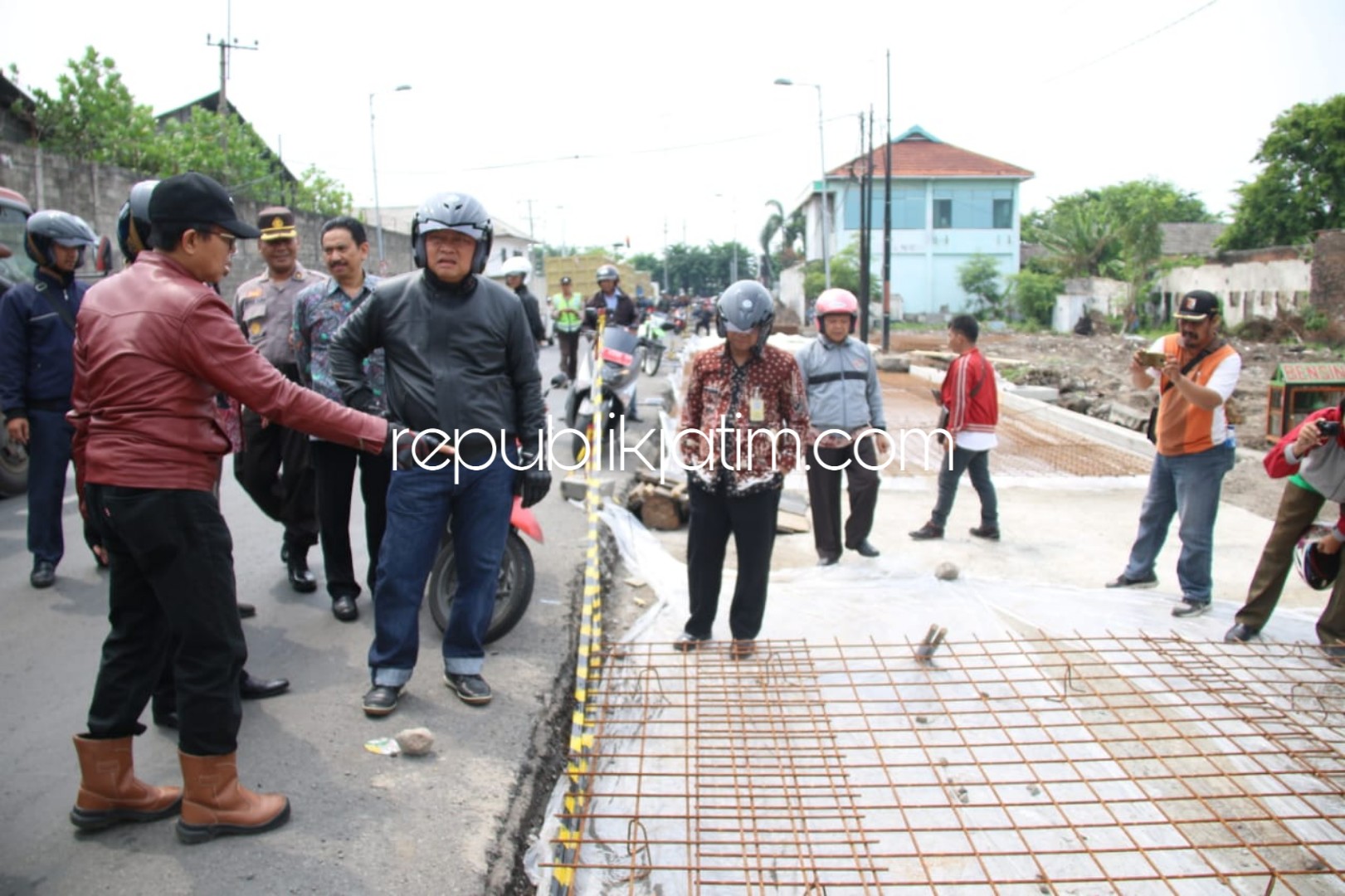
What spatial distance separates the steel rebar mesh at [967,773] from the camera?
264cm

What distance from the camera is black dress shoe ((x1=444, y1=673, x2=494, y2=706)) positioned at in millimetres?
3381

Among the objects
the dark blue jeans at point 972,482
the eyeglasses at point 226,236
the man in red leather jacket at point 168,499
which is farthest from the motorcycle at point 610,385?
the man in red leather jacket at point 168,499

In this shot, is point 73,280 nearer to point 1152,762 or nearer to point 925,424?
point 1152,762

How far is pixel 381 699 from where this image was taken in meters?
3.24

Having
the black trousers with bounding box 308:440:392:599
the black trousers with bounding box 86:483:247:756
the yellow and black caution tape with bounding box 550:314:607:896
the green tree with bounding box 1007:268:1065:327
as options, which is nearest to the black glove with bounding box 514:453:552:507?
the yellow and black caution tape with bounding box 550:314:607:896

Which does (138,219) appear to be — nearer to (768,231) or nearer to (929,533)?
(929,533)

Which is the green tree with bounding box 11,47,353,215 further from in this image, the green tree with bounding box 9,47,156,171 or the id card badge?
the id card badge

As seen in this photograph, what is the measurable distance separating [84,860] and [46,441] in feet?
9.07

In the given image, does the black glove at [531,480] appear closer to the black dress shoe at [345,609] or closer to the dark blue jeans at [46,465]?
the black dress shoe at [345,609]

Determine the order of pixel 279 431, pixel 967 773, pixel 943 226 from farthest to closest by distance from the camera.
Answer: pixel 943 226 → pixel 279 431 → pixel 967 773

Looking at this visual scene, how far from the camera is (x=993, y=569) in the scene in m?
5.84

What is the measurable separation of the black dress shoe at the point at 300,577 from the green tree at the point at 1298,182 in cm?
3091

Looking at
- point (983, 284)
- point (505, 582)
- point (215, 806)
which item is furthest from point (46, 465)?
point (983, 284)

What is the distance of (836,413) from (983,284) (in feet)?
116
